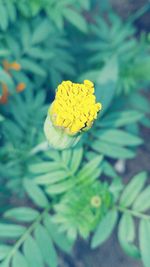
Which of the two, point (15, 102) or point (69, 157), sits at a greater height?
point (15, 102)

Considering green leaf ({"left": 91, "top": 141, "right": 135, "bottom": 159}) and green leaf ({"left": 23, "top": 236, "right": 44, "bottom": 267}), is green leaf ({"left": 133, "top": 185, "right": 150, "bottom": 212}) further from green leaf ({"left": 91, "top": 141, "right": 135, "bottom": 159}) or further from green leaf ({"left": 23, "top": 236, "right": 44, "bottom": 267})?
green leaf ({"left": 23, "top": 236, "right": 44, "bottom": 267})

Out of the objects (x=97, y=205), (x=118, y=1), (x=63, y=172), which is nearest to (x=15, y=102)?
(x=63, y=172)

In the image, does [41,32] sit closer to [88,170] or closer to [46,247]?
[88,170]

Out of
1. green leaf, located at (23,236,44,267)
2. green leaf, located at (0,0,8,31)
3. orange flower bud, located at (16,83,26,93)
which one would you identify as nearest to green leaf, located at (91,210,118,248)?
green leaf, located at (23,236,44,267)

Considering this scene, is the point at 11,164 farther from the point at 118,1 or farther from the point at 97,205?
the point at 118,1

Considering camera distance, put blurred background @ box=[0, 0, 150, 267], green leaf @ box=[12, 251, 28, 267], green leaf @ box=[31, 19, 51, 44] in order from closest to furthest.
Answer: green leaf @ box=[12, 251, 28, 267]
blurred background @ box=[0, 0, 150, 267]
green leaf @ box=[31, 19, 51, 44]

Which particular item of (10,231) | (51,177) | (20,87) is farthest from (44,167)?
(20,87)
